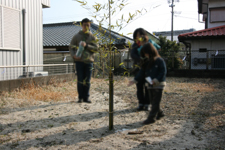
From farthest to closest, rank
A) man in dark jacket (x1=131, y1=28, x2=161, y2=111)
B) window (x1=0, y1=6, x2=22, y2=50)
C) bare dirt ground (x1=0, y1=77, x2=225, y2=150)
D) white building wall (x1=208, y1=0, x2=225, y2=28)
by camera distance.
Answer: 1. white building wall (x1=208, y1=0, x2=225, y2=28)
2. window (x1=0, y1=6, x2=22, y2=50)
3. man in dark jacket (x1=131, y1=28, x2=161, y2=111)
4. bare dirt ground (x1=0, y1=77, x2=225, y2=150)

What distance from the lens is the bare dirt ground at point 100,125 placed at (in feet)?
8.65

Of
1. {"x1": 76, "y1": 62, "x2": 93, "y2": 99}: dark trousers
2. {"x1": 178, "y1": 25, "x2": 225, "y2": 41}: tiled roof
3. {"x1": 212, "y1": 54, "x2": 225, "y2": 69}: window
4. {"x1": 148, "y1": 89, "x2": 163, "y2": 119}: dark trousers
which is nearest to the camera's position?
{"x1": 148, "y1": 89, "x2": 163, "y2": 119}: dark trousers

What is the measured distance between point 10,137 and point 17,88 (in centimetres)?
309

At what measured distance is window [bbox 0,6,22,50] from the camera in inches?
247

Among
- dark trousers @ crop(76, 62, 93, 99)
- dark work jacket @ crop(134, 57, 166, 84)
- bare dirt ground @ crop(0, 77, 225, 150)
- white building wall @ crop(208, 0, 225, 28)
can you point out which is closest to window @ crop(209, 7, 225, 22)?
white building wall @ crop(208, 0, 225, 28)

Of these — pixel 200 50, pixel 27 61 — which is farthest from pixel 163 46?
pixel 27 61

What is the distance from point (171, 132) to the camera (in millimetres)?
3051

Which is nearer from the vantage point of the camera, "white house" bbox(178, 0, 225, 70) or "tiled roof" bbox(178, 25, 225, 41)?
"white house" bbox(178, 0, 225, 70)

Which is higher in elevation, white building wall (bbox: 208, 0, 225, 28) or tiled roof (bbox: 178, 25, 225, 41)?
white building wall (bbox: 208, 0, 225, 28)

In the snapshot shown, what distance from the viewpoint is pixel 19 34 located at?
7035 millimetres

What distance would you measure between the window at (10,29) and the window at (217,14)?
12.8 m

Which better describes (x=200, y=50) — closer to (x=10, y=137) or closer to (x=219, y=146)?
(x=219, y=146)

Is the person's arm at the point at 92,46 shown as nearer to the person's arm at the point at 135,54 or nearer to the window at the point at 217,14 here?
the person's arm at the point at 135,54

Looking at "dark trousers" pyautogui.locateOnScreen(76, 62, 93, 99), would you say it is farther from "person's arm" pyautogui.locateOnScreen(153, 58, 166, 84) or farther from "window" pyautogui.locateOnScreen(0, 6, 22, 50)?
"window" pyautogui.locateOnScreen(0, 6, 22, 50)
